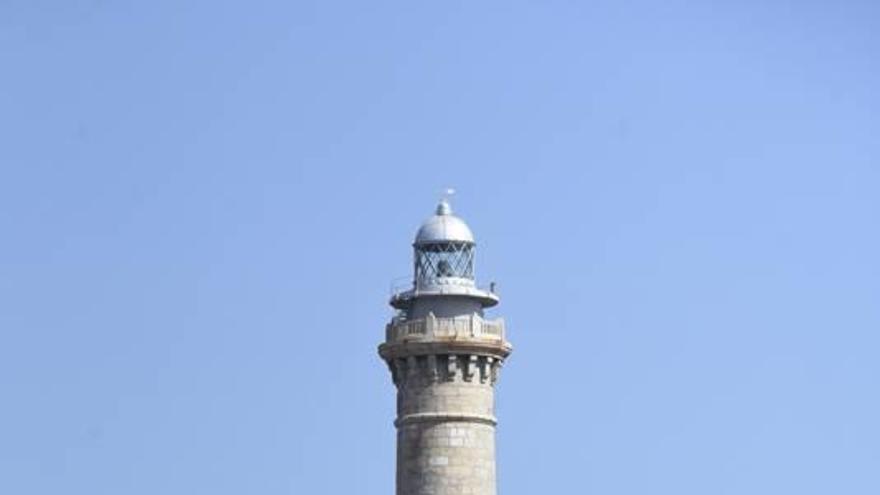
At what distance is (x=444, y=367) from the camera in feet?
252

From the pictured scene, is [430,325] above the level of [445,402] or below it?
above

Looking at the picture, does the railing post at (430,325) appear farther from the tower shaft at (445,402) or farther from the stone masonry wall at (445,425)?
the stone masonry wall at (445,425)

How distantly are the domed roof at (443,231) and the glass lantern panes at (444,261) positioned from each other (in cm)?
21

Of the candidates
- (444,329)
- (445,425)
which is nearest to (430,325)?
(444,329)

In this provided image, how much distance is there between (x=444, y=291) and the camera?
7794 cm

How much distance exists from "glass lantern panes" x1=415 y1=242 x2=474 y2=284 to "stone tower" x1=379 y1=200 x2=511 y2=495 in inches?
1.3

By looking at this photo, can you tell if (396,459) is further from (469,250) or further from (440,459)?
(469,250)

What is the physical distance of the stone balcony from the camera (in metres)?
76.9

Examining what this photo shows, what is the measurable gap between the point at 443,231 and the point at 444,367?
15.9 feet

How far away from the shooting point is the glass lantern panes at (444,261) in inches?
3105

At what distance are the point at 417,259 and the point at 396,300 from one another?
5.13 feet

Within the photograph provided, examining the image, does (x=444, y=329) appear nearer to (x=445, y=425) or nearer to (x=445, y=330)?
(x=445, y=330)

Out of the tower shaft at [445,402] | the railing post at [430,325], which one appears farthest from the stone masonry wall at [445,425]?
the railing post at [430,325]

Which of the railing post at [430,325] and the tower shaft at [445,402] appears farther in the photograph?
the railing post at [430,325]
